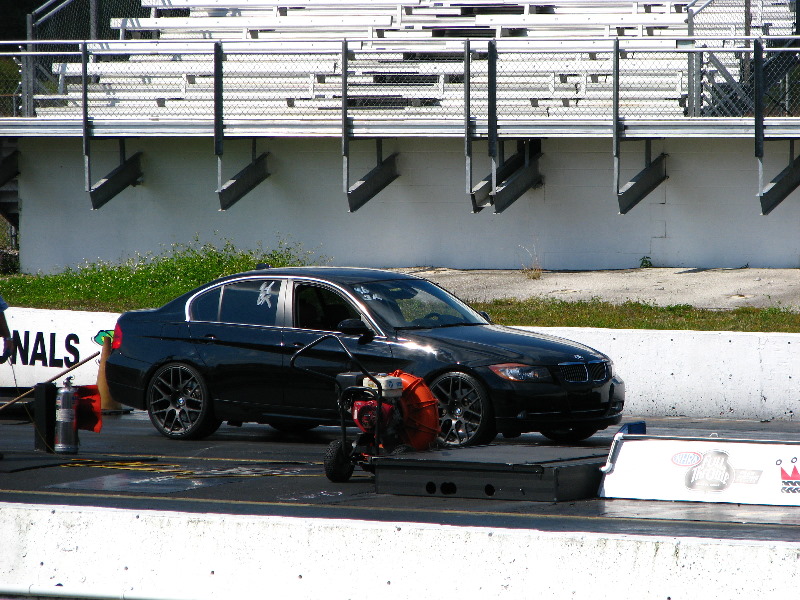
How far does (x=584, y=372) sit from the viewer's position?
441 inches

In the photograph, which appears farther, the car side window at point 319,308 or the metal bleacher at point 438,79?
the metal bleacher at point 438,79

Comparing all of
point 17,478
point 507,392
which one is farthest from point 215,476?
point 507,392

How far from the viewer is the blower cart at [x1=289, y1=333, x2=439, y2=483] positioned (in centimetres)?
918

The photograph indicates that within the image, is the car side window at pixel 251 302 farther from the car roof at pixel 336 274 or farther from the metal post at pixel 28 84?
the metal post at pixel 28 84

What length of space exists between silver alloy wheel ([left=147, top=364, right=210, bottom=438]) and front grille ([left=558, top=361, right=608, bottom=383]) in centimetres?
324

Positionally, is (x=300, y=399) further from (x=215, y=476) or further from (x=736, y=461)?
(x=736, y=461)

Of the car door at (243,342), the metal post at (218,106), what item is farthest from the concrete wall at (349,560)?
the metal post at (218,106)

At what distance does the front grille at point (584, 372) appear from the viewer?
11086 mm

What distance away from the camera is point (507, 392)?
35.5 ft

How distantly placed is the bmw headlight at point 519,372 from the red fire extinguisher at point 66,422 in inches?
138

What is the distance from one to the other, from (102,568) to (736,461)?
4.35 metres

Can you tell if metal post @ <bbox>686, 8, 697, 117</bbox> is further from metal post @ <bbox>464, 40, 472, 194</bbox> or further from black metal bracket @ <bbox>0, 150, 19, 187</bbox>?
black metal bracket @ <bbox>0, 150, 19, 187</bbox>

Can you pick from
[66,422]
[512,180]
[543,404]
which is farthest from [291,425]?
[512,180]

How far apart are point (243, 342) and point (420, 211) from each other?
11808mm
